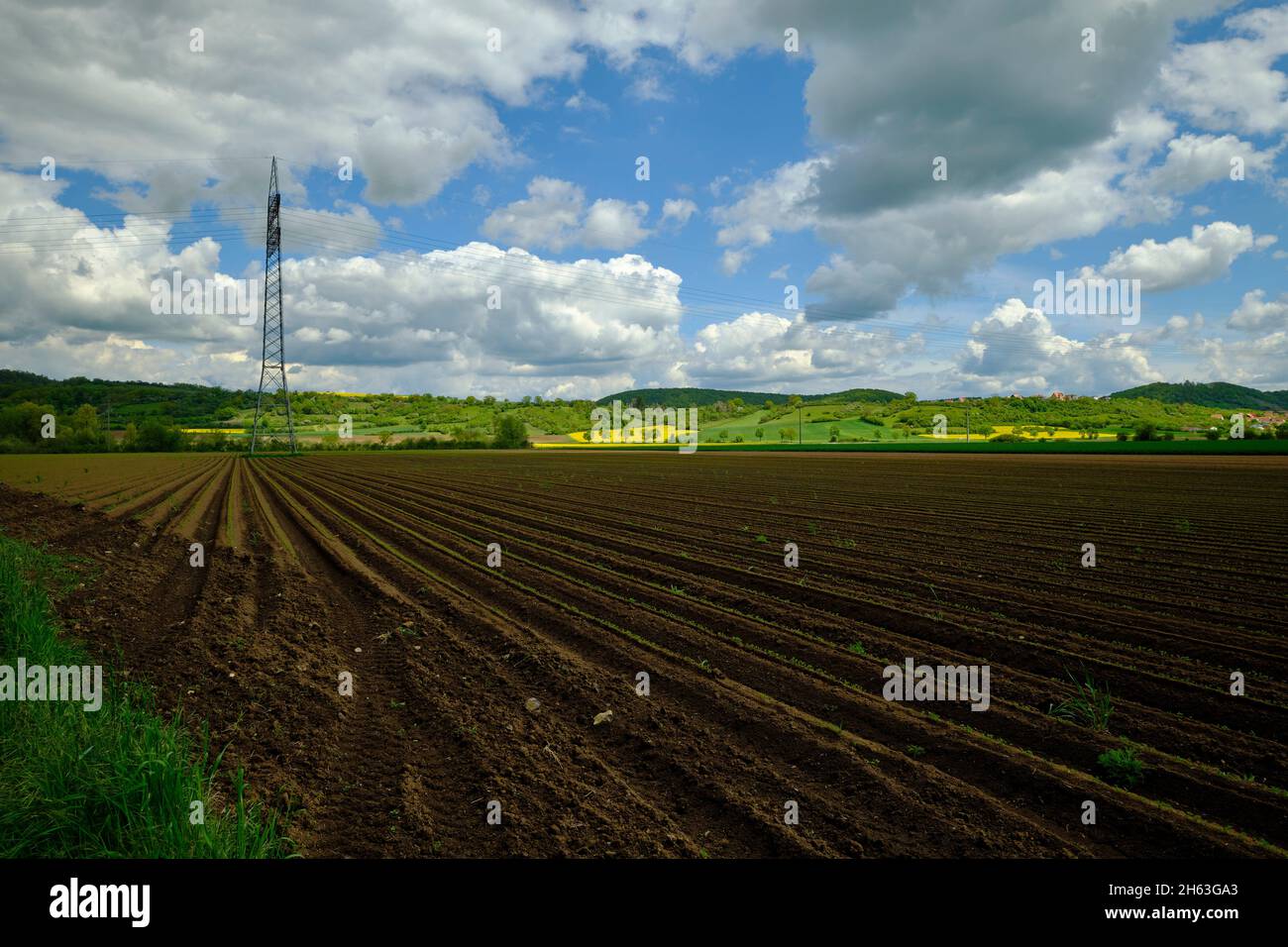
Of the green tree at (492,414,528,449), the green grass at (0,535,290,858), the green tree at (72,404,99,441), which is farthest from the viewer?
the green tree at (492,414,528,449)

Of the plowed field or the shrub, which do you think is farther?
the shrub

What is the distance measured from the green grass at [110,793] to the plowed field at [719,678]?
0.43m

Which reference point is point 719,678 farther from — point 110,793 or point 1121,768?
point 110,793

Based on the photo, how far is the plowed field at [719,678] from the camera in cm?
475

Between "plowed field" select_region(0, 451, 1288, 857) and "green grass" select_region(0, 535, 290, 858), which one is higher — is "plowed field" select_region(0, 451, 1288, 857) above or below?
→ below

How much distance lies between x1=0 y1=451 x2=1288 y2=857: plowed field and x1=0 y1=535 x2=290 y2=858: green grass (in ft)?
1.40

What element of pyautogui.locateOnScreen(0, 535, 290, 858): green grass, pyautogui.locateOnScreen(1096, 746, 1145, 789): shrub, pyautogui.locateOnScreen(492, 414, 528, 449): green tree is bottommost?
pyautogui.locateOnScreen(1096, 746, 1145, 789): shrub

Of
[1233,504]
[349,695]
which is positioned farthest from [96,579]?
[1233,504]

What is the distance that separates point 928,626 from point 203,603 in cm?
1094

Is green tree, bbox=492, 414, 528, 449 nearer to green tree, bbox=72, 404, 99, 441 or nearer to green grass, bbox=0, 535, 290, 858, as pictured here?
green tree, bbox=72, 404, 99, 441

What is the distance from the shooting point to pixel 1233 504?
72.9ft

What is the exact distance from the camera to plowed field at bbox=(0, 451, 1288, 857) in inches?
187

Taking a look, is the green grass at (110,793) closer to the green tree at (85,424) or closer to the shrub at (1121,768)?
the shrub at (1121,768)

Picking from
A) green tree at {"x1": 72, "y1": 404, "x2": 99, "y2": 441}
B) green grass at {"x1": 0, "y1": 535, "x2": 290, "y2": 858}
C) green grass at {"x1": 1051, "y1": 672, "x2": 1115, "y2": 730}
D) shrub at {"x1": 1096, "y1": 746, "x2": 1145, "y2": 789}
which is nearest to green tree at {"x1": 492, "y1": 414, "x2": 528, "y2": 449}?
green tree at {"x1": 72, "y1": 404, "x2": 99, "y2": 441}
